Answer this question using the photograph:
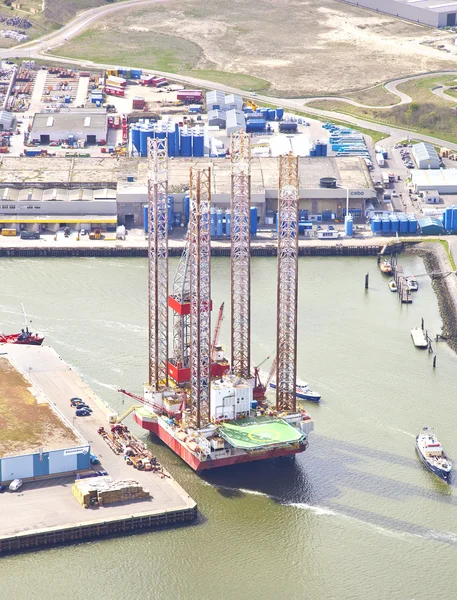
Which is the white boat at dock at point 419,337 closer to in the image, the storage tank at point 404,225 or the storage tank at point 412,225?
the storage tank at point 404,225

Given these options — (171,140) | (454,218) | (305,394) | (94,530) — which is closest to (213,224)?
(171,140)

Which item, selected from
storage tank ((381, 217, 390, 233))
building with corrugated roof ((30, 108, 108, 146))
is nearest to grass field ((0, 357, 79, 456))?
storage tank ((381, 217, 390, 233))

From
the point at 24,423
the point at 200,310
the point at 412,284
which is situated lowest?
the point at 24,423

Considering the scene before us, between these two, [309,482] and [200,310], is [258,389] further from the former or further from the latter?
[200,310]

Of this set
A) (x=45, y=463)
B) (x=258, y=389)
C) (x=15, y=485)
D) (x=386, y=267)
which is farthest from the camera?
(x=386, y=267)

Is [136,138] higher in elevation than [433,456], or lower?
higher

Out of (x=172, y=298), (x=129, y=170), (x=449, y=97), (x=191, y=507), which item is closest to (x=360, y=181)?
(x=129, y=170)

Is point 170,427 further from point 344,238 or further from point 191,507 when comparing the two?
point 344,238
